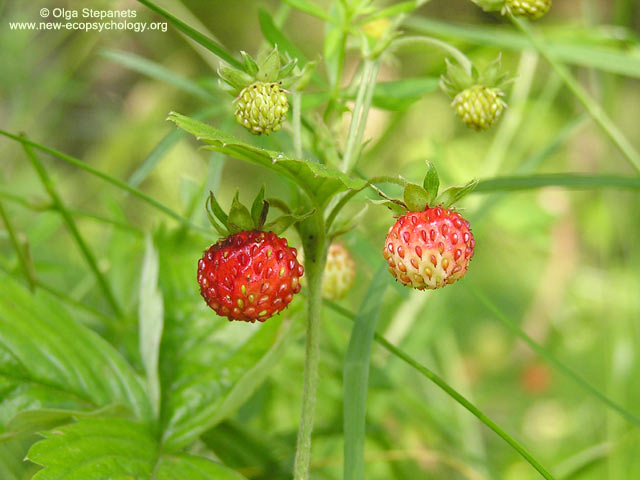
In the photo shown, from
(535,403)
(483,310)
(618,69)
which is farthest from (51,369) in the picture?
(483,310)

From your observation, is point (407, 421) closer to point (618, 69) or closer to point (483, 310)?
point (618, 69)

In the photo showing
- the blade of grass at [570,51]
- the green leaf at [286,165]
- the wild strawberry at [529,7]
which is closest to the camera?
the green leaf at [286,165]

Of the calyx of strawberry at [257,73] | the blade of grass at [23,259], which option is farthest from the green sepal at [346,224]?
the blade of grass at [23,259]

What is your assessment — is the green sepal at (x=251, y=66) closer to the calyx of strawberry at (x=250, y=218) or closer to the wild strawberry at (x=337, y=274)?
the calyx of strawberry at (x=250, y=218)

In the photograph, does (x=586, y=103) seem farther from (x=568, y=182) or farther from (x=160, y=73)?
(x=160, y=73)

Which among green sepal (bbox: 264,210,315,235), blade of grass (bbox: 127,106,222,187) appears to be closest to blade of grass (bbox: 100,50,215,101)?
blade of grass (bbox: 127,106,222,187)
